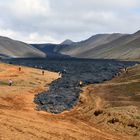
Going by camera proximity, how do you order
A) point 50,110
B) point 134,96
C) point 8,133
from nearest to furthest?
point 8,133 → point 50,110 → point 134,96

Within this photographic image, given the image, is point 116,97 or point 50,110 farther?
point 116,97

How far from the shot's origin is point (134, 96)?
62.1 metres

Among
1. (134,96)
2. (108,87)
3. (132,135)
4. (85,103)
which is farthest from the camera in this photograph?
(108,87)

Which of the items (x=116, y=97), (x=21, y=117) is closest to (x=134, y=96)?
(x=116, y=97)

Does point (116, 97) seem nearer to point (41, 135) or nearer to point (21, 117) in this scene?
point (21, 117)

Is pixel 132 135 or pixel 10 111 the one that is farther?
pixel 10 111

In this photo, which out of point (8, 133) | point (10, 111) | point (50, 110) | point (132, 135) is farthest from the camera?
point (50, 110)

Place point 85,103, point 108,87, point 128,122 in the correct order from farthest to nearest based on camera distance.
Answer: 1. point 108,87
2. point 85,103
3. point 128,122

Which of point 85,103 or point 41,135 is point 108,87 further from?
point 41,135

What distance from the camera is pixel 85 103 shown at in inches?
2265

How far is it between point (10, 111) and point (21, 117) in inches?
137

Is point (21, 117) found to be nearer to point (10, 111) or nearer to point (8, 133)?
point (10, 111)

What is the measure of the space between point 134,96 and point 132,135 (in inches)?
923

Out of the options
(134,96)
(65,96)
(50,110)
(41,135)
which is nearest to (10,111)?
(50,110)
